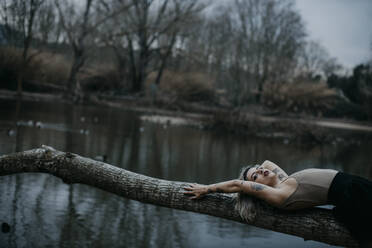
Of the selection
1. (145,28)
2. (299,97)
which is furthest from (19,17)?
(299,97)

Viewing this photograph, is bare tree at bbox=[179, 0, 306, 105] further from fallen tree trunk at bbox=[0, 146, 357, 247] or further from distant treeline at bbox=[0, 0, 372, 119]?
fallen tree trunk at bbox=[0, 146, 357, 247]

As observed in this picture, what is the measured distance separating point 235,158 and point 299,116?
58.3ft

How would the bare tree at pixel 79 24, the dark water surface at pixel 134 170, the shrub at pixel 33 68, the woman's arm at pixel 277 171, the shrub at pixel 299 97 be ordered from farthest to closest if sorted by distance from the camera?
1. the shrub at pixel 299 97
2. the bare tree at pixel 79 24
3. the shrub at pixel 33 68
4. the dark water surface at pixel 134 170
5. the woman's arm at pixel 277 171

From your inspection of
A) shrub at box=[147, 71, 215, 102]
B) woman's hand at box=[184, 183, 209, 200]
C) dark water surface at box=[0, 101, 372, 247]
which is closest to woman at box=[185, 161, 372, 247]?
woman's hand at box=[184, 183, 209, 200]

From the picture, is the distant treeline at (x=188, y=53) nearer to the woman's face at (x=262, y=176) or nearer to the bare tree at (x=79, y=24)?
the bare tree at (x=79, y=24)

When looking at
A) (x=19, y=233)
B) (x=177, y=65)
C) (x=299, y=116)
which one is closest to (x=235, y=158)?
(x=19, y=233)

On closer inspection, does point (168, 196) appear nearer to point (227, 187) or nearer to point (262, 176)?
point (227, 187)

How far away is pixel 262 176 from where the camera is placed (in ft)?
10.9

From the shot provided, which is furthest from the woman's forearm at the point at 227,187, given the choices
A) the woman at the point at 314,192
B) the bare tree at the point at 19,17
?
the bare tree at the point at 19,17

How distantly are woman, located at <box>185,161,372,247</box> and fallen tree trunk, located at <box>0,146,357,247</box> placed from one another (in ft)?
0.34

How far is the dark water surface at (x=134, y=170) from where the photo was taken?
486 centimetres

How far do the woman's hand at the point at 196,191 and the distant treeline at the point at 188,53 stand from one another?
2332 centimetres

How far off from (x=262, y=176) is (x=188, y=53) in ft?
94.6

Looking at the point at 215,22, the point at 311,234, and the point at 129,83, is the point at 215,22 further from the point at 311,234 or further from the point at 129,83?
the point at 311,234
